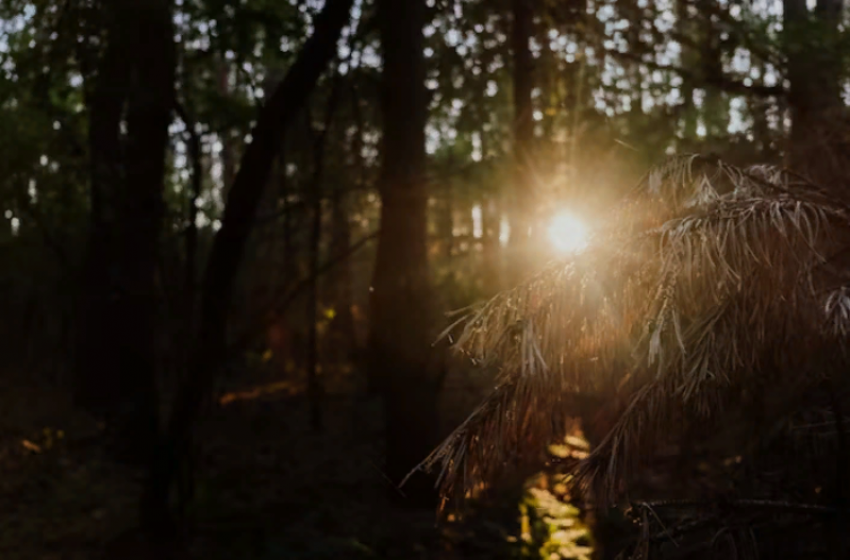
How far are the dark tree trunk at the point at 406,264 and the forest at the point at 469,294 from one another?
0.03 meters

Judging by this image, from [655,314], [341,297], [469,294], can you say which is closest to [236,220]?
[655,314]

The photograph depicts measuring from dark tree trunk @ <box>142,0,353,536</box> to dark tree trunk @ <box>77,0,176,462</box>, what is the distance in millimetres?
706

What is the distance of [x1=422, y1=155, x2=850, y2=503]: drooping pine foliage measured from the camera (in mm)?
3803

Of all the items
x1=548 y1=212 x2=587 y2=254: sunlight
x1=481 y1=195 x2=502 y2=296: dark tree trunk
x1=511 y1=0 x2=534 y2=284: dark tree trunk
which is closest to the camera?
x1=548 y1=212 x2=587 y2=254: sunlight

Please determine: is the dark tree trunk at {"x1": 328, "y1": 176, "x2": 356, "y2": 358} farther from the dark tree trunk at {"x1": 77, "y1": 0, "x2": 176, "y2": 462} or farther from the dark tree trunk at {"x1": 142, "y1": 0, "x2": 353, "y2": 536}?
the dark tree trunk at {"x1": 142, "y1": 0, "x2": 353, "y2": 536}

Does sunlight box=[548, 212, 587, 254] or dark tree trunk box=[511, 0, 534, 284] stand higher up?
dark tree trunk box=[511, 0, 534, 284]

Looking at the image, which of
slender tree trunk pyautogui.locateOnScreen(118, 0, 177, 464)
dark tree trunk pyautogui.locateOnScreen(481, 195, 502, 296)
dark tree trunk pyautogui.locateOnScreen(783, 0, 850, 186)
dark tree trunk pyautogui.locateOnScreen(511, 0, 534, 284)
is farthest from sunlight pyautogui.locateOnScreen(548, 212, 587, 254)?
dark tree trunk pyautogui.locateOnScreen(481, 195, 502, 296)

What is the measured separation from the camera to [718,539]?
4.61 meters

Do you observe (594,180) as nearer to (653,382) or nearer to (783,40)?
(783,40)

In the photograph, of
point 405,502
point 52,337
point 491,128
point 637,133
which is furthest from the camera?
point 52,337

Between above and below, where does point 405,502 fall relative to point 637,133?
below

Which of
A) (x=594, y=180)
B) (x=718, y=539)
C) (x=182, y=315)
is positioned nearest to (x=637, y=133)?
(x=594, y=180)

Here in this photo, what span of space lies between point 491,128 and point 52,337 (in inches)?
531

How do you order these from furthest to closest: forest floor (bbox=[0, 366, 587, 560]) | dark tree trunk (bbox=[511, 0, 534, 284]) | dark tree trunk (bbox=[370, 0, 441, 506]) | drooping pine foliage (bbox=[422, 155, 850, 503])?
dark tree trunk (bbox=[511, 0, 534, 284]) < dark tree trunk (bbox=[370, 0, 441, 506]) < forest floor (bbox=[0, 366, 587, 560]) < drooping pine foliage (bbox=[422, 155, 850, 503])
